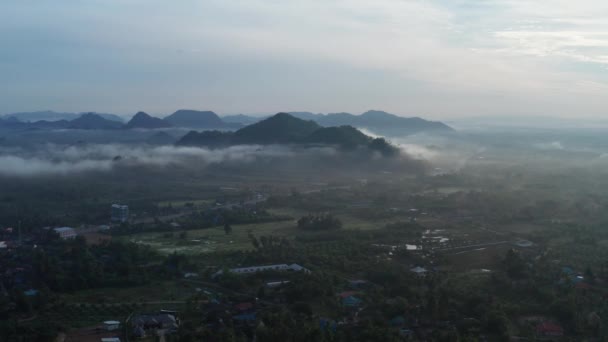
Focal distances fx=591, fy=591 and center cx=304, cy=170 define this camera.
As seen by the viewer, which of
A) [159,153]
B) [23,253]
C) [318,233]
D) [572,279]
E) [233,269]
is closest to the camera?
[572,279]

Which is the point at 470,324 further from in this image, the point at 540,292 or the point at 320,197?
the point at 320,197

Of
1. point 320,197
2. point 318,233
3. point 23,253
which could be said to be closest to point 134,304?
point 23,253

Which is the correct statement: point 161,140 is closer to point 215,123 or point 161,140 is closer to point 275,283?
point 215,123

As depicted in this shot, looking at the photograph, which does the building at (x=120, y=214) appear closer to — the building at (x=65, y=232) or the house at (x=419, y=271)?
the building at (x=65, y=232)

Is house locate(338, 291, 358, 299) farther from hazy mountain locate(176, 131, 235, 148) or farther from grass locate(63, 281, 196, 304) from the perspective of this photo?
hazy mountain locate(176, 131, 235, 148)

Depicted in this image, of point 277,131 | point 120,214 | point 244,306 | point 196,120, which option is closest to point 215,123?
point 196,120

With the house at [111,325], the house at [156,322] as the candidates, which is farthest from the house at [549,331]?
the house at [111,325]

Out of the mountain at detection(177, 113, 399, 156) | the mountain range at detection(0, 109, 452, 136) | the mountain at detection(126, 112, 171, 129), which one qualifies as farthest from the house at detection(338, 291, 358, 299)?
the mountain at detection(126, 112, 171, 129)
